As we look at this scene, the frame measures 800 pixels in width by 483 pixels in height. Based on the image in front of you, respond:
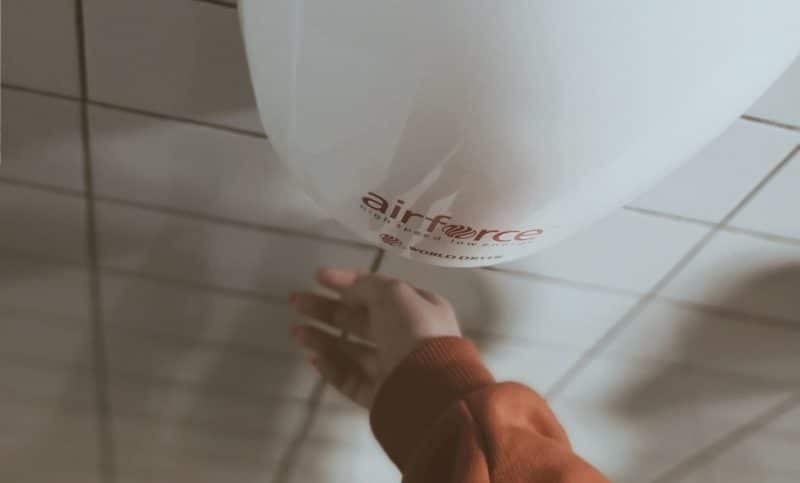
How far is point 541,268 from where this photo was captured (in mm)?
724

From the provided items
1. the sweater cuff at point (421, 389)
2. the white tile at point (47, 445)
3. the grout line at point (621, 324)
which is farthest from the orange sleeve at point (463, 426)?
the white tile at point (47, 445)

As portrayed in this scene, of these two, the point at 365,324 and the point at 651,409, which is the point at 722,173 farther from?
the point at 651,409

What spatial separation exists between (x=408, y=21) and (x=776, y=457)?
1045 millimetres

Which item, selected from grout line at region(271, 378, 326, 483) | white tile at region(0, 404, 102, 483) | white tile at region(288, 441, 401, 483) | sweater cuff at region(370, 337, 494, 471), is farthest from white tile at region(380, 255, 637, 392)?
white tile at region(0, 404, 102, 483)

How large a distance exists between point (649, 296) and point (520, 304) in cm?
13

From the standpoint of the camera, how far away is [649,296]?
30.0 inches

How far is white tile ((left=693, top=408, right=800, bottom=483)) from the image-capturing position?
101 cm

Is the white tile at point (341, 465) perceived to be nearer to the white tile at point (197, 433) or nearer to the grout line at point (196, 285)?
the white tile at point (197, 433)

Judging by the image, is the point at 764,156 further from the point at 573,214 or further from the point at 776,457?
the point at 776,457

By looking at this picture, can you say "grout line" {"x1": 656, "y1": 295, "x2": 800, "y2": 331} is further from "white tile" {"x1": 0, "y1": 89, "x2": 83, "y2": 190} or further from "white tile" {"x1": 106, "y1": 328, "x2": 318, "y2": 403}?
"white tile" {"x1": 0, "y1": 89, "x2": 83, "y2": 190}

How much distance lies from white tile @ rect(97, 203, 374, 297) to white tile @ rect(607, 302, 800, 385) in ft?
1.04

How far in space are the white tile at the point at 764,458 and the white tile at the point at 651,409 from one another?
5 centimetres

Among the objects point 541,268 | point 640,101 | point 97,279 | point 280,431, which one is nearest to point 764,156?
point 541,268

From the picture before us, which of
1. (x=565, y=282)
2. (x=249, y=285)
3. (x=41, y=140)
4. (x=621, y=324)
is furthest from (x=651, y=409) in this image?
(x=41, y=140)
